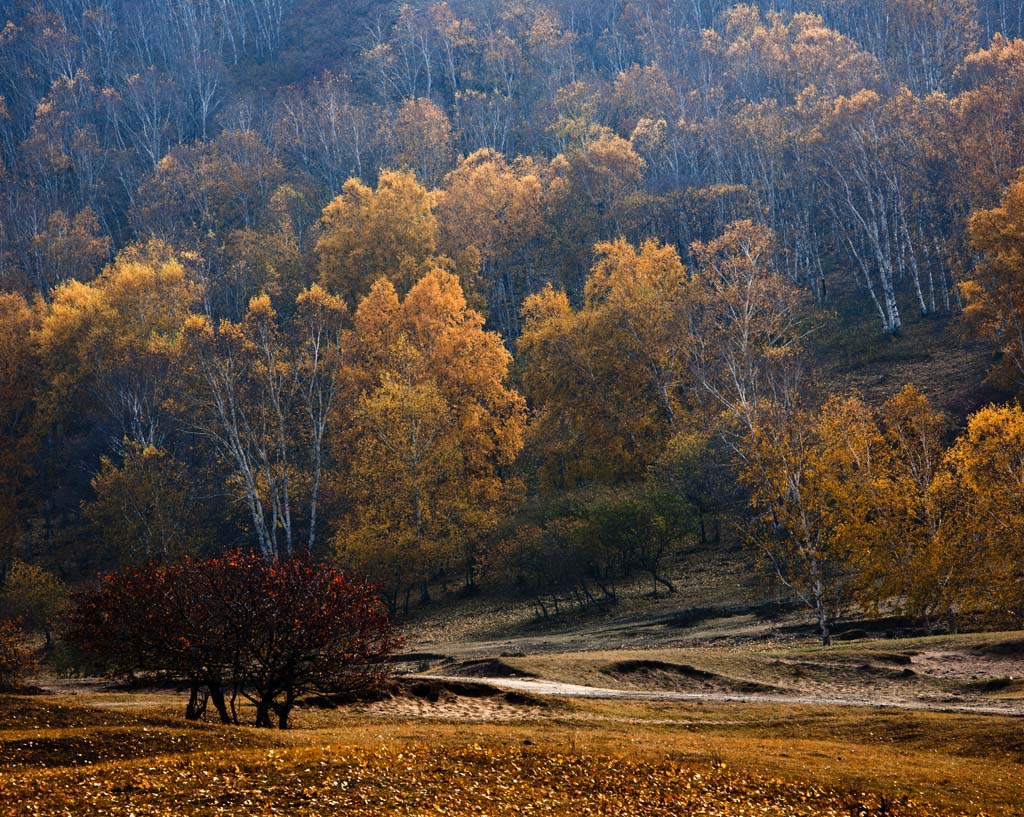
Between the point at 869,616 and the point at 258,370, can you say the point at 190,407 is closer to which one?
the point at 258,370

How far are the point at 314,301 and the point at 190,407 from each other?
1074 centimetres

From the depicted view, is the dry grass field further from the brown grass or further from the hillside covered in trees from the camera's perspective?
the hillside covered in trees

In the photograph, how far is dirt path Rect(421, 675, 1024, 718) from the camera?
80.1ft

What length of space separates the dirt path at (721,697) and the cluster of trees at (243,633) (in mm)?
5533

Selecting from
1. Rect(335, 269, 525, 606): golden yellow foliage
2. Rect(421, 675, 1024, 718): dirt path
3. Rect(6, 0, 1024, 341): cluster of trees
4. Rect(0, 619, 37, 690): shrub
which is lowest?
Rect(421, 675, 1024, 718): dirt path

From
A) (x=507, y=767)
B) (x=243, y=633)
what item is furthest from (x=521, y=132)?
(x=507, y=767)

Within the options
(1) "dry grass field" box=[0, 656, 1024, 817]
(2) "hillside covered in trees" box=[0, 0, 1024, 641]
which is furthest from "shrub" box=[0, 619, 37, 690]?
(2) "hillside covered in trees" box=[0, 0, 1024, 641]

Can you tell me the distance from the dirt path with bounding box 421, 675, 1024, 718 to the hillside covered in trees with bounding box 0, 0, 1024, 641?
34.3ft

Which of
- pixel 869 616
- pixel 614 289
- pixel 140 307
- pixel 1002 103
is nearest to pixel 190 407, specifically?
pixel 140 307

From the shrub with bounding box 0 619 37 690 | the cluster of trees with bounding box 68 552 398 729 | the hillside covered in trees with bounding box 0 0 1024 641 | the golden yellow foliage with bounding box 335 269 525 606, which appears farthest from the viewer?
the golden yellow foliage with bounding box 335 269 525 606

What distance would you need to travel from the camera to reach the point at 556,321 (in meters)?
63.8

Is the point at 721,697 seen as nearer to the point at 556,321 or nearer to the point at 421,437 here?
the point at 421,437

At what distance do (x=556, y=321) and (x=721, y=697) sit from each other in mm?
38374

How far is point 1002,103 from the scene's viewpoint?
6481 cm
